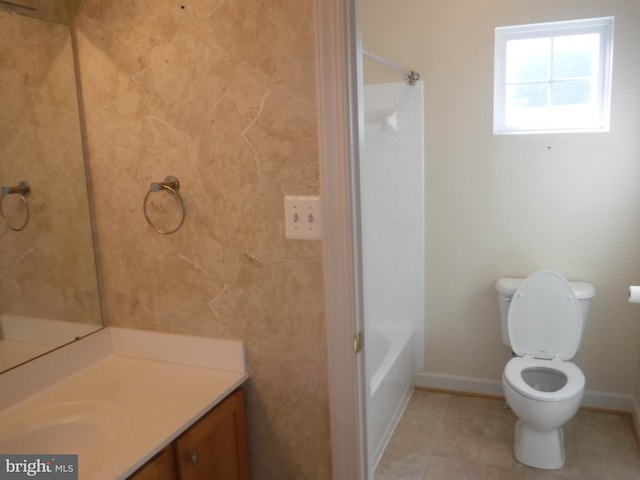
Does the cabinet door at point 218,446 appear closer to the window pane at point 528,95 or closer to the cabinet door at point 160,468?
the cabinet door at point 160,468

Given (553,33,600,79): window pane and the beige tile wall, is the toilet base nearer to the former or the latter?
(553,33,600,79): window pane

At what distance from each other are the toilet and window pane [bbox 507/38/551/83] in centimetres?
112

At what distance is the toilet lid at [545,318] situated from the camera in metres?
2.64

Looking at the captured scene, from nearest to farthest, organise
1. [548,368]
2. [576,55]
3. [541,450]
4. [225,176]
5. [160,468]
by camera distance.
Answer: [160,468]
[225,176]
[541,450]
[548,368]
[576,55]

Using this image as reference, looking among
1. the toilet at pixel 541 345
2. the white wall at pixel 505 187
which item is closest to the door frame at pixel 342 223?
the toilet at pixel 541 345

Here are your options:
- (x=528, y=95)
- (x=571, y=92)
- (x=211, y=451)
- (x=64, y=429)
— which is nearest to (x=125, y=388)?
(x=64, y=429)

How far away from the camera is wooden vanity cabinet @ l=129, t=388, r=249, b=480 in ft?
4.01

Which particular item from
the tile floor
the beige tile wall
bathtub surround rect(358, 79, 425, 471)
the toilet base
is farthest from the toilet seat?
the beige tile wall

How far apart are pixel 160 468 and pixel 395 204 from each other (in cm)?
226

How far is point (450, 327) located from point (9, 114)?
8.52ft

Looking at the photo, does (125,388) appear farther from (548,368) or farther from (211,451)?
(548,368)

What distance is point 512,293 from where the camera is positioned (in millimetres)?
2807

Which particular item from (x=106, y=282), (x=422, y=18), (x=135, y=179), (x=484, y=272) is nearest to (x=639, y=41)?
(x=422, y=18)

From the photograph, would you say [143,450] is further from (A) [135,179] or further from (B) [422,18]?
(B) [422,18]
